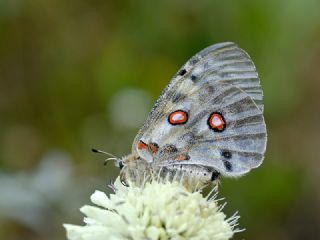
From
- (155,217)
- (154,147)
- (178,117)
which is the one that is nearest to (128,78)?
(178,117)

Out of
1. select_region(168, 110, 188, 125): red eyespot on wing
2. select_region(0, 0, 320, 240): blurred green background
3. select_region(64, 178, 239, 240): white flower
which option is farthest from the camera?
select_region(0, 0, 320, 240): blurred green background

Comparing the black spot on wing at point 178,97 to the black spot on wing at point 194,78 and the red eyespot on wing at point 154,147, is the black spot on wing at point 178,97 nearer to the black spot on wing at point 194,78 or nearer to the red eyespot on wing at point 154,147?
the black spot on wing at point 194,78

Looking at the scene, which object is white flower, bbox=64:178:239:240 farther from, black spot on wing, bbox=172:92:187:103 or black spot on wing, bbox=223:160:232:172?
black spot on wing, bbox=172:92:187:103

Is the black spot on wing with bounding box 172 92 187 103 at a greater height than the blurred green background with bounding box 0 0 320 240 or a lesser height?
lesser

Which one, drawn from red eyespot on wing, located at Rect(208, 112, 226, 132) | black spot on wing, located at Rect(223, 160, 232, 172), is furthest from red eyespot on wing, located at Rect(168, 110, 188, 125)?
black spot on wing, located at Rect(223, 160, 232, 172)

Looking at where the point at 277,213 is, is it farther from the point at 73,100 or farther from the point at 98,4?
the point at 98,4

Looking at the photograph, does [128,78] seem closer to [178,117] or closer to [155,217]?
[178,117]
